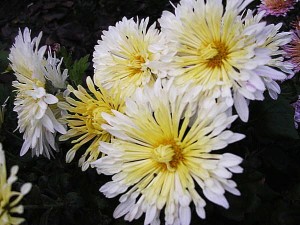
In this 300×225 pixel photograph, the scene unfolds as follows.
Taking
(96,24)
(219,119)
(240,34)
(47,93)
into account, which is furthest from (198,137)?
(96,24)

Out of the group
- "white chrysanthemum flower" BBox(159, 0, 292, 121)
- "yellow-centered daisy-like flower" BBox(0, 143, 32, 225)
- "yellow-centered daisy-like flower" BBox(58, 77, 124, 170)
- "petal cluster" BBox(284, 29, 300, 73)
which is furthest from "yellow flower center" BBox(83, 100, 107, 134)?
"petal cluster" BBox(284, 29, 300, 73)

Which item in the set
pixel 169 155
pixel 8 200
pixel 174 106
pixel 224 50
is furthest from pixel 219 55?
pixel 8 200

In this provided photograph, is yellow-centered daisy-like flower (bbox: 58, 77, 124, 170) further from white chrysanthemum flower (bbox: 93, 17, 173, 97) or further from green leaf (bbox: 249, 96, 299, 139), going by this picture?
green leaf (bbox: 249, 96, 299, 139)

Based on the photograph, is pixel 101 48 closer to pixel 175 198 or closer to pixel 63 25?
pixel 175 198

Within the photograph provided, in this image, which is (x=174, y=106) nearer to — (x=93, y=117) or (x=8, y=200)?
(x=93, y=117)

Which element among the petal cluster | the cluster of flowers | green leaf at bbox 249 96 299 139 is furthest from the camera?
the petal cluster
